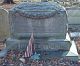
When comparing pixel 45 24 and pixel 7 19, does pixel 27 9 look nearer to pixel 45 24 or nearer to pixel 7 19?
pixel 45 24

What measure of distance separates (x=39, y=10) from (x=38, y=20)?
67 cm

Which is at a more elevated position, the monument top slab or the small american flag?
the monument top slab

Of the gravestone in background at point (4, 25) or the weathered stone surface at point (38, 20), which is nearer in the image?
the weathered stone surface at point (38, 20)

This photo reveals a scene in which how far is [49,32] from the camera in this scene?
2412 cm

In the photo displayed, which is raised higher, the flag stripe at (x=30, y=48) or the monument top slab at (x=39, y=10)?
the monument top slab at (x=39, y=10)

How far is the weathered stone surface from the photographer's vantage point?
2380 centimetres

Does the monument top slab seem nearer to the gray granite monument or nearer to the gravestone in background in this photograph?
the gray granite monument

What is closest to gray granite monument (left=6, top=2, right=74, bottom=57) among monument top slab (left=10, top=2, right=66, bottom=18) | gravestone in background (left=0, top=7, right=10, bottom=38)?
monument top slab (left=10, top=2, right=66, bottom=18)

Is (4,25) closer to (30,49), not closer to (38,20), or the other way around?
(38,20)

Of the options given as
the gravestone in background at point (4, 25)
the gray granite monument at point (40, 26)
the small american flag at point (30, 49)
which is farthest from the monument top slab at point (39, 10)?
the gravestone in background at point (4, 25)

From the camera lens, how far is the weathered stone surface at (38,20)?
23797mm

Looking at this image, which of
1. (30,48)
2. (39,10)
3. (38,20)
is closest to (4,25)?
(38,20)

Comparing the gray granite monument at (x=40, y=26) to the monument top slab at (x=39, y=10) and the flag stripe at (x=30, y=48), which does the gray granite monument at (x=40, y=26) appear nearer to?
the monument top slab at (x=39, y=10)

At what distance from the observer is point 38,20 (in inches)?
947
